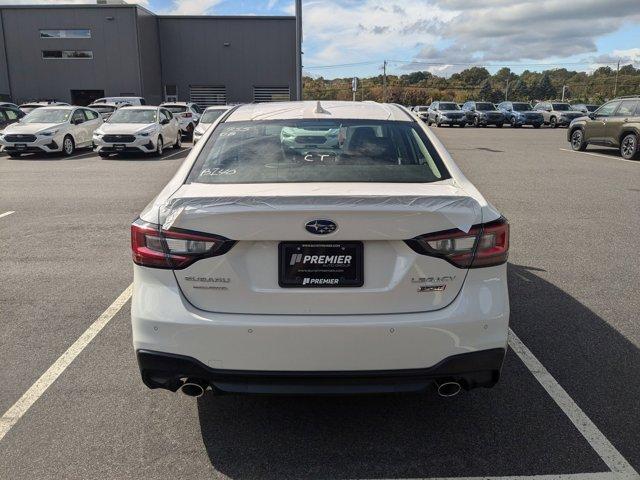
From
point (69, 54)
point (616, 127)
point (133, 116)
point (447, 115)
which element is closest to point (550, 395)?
point (616, 127)

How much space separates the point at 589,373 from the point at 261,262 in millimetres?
2438

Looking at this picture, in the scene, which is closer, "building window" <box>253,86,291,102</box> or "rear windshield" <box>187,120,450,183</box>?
"rear windshield" <box>187,120,450,183</box>

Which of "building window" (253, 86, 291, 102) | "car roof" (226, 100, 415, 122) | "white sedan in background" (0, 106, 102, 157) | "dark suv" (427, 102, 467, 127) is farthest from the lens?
"building window" (253, 86, 291, 102)

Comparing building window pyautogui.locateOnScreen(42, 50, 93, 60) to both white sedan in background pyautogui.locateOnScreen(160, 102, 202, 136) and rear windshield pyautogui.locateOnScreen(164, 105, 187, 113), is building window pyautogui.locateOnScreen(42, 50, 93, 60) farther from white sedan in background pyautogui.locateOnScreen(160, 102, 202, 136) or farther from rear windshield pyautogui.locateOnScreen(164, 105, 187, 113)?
rear windshield pyautogui.locateOnScreen(164, 105, 187, 113)

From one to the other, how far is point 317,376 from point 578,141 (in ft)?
66.3

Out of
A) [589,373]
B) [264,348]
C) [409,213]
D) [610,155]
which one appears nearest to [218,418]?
[264,348]

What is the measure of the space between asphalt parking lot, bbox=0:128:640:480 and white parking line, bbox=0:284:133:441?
11mm

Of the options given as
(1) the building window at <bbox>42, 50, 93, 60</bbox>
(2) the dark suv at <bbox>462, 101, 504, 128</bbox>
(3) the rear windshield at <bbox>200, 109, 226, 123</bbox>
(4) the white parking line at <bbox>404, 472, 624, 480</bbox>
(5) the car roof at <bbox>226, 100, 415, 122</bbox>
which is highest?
(1) the building window at <bbox>42, 50, 93, 60</bbox>

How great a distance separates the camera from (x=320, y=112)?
153 inches

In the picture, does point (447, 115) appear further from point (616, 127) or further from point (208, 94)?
point (616, 127)

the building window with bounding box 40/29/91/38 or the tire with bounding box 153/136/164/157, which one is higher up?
the building window with bounding box 40/29/91/38

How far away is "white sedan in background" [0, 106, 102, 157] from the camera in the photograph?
1733cm

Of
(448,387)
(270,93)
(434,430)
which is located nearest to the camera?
(448,387)

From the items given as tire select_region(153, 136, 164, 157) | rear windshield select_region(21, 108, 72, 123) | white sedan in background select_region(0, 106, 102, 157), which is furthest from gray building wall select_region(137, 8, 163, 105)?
tire select_region(153, 136, 164, 157)
